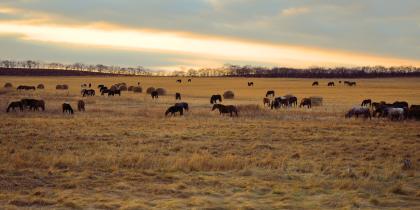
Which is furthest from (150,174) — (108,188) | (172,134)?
(172,134)

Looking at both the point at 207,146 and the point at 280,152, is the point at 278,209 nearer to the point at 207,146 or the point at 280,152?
the point at 280,152

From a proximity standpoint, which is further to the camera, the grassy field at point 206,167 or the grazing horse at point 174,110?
the grazing horse at point 174,110

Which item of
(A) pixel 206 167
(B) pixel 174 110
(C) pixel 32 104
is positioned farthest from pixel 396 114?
(C) pixel 32 104

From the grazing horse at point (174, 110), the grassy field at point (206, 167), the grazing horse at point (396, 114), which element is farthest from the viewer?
the grazing horse at point (174, 110)

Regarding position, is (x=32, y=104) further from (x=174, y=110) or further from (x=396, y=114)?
(x=396, y=114)

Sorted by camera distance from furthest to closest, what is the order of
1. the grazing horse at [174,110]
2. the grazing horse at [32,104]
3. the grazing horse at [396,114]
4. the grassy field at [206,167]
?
the grazing horse at [32,104]
the grazing horse at [174,110]
the grazing horse at [396,114]
the grassy field at [206,167]

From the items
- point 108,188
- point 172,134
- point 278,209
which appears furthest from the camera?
point 172,134

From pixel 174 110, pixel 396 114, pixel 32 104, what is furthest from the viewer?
pixel 32 104

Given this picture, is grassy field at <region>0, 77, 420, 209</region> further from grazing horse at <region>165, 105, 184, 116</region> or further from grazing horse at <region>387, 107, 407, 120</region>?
grazing horse at <region>165, 105, 184, 116</region>

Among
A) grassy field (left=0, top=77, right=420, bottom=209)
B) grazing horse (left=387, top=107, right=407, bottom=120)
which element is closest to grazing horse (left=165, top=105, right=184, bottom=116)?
grassy field (left=0, top=77, right=420, bottom=209)

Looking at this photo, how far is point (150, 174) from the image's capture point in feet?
41.2

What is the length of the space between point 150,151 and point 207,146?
2.24m

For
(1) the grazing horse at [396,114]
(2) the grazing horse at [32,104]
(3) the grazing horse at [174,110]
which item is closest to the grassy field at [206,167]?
(1) the grazing horse at [396,114]

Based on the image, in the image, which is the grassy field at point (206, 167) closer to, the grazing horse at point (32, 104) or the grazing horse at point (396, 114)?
the grazing horse at point (396, 114)
